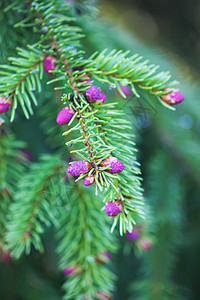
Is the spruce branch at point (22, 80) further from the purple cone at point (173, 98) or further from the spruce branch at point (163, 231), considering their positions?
the spruce branch at point (163, 231)

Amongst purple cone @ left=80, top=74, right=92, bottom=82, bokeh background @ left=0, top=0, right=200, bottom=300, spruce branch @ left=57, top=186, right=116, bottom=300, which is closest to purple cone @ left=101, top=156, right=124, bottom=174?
purple cone @ left=80, top=74, right=92, bottom=82

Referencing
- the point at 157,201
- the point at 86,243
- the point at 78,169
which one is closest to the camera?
the point at 78,169

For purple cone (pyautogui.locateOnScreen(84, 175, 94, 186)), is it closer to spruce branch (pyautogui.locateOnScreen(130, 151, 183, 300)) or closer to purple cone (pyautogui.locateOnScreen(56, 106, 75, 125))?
purple cone (pyautogui.locateOnScreen(56, 106, 75, 125))

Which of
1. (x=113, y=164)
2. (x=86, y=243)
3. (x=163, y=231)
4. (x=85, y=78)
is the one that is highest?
(x=85, y=78)

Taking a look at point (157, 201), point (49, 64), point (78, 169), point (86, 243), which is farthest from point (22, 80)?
point (157, 201)

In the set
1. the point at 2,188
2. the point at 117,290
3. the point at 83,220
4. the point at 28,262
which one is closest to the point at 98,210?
the point at 83,220

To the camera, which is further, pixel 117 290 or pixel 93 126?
pixel 117 290

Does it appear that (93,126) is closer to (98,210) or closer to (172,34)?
(98,210)

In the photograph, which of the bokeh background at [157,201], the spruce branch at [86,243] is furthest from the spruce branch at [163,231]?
the spruce branch at [86,243]

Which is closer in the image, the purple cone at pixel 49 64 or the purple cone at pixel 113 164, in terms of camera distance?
the purple cone at pixel 113 164

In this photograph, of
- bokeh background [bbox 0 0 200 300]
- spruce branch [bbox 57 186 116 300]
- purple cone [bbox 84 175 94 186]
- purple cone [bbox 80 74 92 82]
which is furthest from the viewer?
bokeh background [bbox 0 0 200 300]

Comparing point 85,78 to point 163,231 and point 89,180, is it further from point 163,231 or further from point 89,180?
point 163,231
